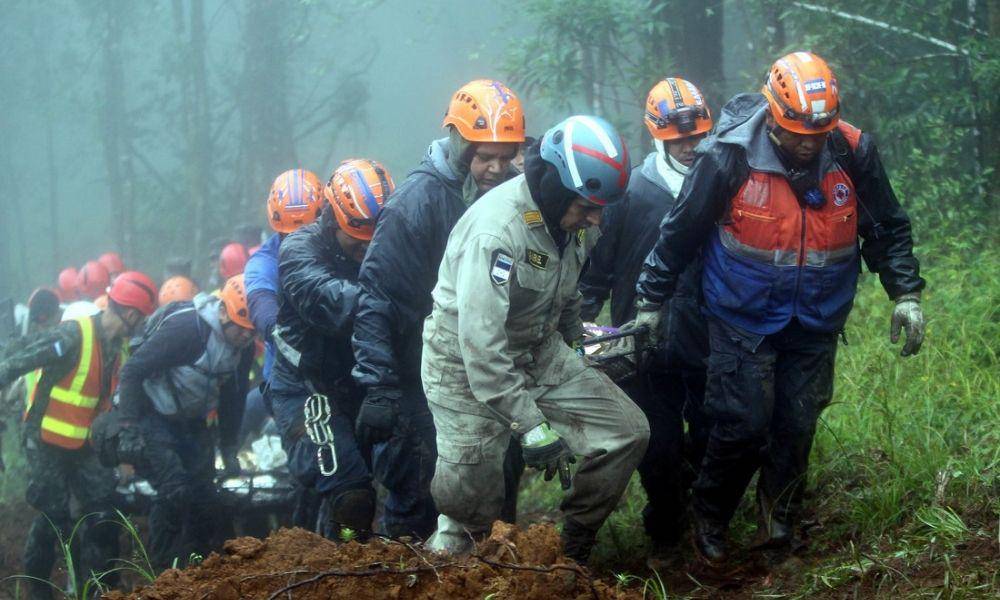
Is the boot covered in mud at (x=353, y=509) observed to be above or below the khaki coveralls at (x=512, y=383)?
below

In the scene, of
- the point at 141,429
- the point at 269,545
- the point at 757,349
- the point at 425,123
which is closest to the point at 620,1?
the point at 141,429

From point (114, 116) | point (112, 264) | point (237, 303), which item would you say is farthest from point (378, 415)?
point (114, 116)

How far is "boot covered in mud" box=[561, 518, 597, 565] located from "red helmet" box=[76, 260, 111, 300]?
9519 mm

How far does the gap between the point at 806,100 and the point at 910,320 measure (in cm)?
106

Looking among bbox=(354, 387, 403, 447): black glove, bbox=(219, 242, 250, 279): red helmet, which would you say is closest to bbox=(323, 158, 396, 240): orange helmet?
bbox=(354, 387, 403, 447): black glove

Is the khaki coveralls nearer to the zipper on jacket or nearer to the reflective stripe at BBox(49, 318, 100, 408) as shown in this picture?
the zipper on jacket

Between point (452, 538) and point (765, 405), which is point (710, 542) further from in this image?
point (452, 538)

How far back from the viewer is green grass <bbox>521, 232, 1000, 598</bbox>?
411cm

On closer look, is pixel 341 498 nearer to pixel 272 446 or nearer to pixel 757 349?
pixel 757 349

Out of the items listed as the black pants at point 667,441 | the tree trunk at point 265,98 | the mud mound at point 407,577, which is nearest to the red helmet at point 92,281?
the tree trunk at point 265,98

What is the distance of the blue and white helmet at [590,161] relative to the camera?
13.8 ft

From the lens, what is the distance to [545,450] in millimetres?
4090

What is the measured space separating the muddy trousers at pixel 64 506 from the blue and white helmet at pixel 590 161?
15.9 ft

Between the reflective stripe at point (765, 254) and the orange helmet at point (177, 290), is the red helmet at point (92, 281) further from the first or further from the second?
the reflective stripe at point (765, 254)
